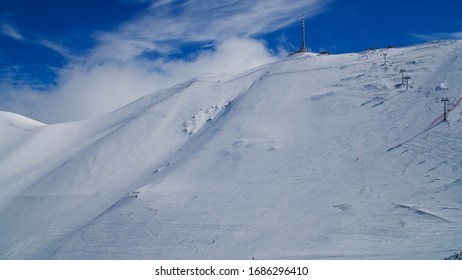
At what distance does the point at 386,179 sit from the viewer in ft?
60.3

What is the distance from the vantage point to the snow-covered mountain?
16.1 metres

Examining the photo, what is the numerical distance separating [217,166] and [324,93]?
34.4ft

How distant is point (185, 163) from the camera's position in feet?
83.3

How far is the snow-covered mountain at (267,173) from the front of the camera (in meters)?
16.1

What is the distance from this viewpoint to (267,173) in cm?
2205

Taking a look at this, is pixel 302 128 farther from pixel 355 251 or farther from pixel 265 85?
pixel 355 251

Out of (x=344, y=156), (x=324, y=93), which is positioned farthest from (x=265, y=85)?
(x=344, y=156)

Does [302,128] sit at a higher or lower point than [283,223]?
higher

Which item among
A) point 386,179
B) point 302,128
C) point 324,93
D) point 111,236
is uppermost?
point 324,93
